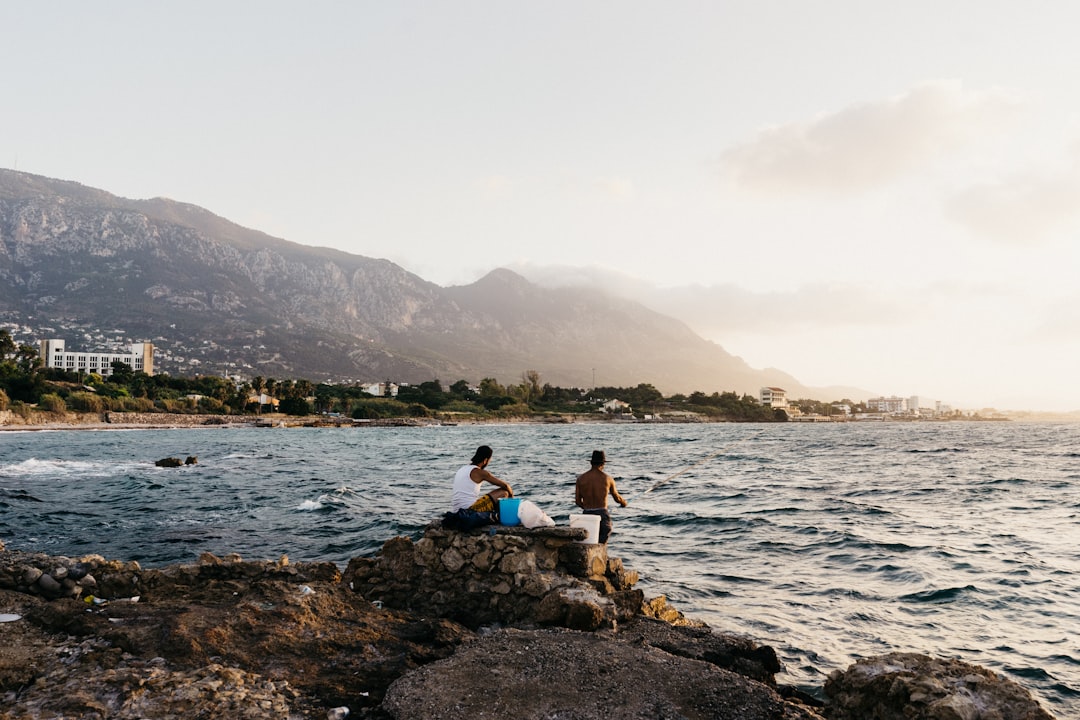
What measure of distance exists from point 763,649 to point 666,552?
866cm

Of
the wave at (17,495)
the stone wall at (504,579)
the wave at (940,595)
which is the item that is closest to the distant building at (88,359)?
the wave at (17,495)

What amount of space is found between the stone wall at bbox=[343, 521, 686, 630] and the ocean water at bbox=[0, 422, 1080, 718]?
263 cm

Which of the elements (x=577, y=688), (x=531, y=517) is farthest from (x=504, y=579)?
(x=577, y=688)

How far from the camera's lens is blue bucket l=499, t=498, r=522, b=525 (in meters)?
10.4

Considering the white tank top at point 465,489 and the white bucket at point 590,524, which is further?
the white tank top at point 465,489

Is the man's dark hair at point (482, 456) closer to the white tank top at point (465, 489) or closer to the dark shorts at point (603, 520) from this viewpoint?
the white tank top at point (465, 489)

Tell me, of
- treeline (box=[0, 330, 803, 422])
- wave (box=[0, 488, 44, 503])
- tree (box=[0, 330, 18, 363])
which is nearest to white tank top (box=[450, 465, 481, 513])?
wave (box=[0, 488, 44, 503])

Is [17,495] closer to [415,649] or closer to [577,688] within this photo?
[415,649]

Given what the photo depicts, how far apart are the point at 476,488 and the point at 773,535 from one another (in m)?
12.0

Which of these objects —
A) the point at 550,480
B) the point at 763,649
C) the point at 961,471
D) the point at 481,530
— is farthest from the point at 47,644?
the point at 961,471

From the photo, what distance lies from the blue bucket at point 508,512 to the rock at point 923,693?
5.06 metres

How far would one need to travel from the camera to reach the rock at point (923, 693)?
216 inches

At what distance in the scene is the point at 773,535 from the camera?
62.1ft

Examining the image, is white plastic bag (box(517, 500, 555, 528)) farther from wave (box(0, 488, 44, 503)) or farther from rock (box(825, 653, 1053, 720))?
wave (box(0, 488, 44, 503))
